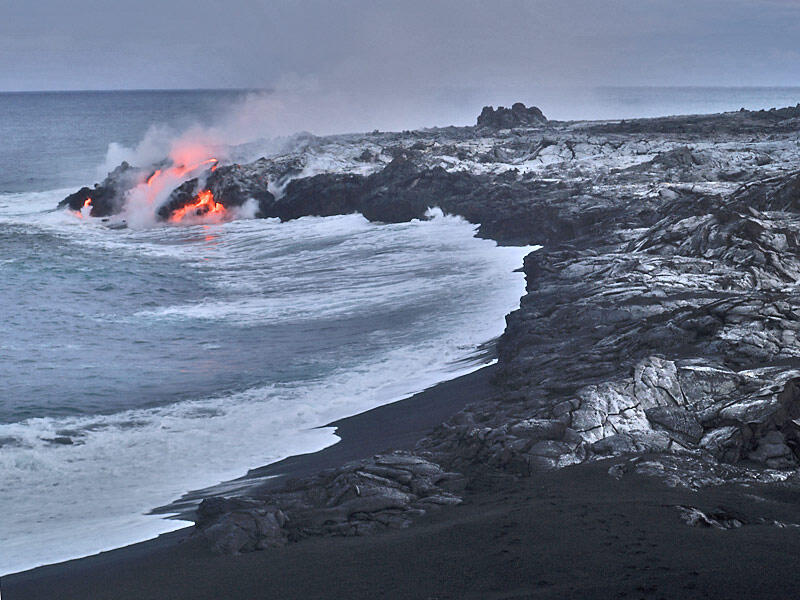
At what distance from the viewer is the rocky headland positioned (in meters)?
10.7

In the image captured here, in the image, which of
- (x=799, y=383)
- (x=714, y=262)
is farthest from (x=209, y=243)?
(x=799, y=383)

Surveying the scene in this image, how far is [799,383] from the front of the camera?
37.2 ft

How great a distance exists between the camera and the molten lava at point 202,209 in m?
46.1

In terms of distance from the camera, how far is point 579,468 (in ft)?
36.0

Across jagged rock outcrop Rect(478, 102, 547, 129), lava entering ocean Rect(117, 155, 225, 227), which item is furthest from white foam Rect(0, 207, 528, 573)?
jagged rock outcrop Rect(478, 102, 547, 129)

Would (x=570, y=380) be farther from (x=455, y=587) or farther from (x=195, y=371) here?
(x=195, y=371)

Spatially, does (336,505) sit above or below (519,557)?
below

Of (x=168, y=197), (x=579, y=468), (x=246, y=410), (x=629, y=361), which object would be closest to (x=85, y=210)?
(x=168, y=197)

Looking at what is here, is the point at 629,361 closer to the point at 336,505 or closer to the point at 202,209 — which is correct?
the point at 336,505

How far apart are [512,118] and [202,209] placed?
25.7 m

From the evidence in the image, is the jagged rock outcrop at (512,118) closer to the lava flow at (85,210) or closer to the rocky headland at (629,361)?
the lava flow at (85,210)

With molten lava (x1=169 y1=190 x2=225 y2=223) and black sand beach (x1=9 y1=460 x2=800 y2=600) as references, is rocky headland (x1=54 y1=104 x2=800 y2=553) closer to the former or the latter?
black sand beach (x1=9 y1=460 x2=800 y2=600)

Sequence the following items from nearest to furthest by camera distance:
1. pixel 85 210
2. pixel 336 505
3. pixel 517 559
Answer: pixel 517 559 < pixel 336 505 < pixel 85 210

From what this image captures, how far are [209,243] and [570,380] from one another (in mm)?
28540
